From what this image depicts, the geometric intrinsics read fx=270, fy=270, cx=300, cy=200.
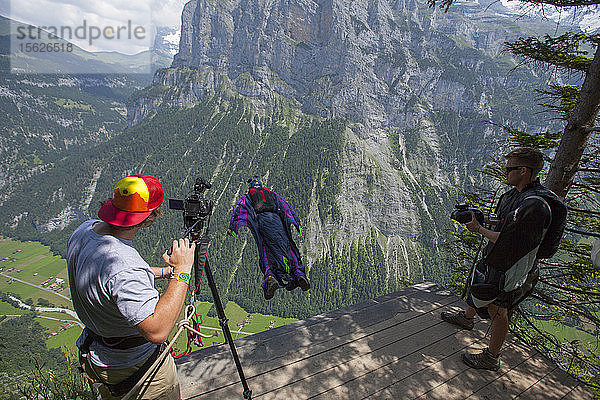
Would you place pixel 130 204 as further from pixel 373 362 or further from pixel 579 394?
pixel 579 394

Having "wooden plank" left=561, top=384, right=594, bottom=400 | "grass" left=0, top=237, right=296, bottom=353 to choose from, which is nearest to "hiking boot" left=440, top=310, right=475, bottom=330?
"wooden plank" left=561, top=384, right=594, bottom=400

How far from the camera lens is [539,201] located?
3.16m

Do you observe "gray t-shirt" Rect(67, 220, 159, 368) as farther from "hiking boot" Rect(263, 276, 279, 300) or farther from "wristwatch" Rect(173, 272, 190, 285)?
"hiking boot" Rect(263, 276, 279, 300)

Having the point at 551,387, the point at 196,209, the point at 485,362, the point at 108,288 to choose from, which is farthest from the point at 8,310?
the point at 551,387

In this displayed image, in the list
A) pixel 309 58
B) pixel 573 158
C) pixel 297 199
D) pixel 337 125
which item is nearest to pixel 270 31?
pixel 309 58

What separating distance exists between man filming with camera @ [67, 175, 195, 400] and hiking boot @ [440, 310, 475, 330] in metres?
4.48

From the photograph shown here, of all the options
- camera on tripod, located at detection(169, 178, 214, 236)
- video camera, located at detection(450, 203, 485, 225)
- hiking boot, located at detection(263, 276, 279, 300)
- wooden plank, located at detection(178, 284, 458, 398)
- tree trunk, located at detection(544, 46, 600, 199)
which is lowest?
wooden plank, located at detection(178, 284, 458, 398)

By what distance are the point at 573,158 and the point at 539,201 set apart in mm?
2022

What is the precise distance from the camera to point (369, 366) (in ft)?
12.4

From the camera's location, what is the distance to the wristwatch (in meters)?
2.00

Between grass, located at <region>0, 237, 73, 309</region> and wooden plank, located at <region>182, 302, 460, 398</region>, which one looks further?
grass, located at <region>0, 237, 73, 309</region>

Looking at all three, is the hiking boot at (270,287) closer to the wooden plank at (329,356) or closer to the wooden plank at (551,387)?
the wooden plank at (329,356)

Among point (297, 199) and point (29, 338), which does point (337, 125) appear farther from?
point (29, 338)

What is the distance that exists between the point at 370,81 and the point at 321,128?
39.0 m
